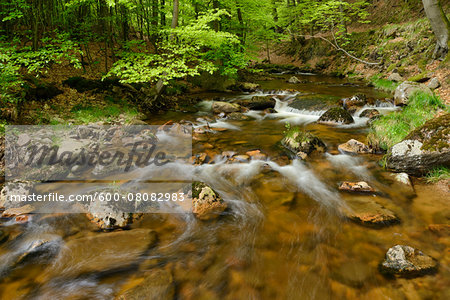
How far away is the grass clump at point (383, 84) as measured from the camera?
504 inches

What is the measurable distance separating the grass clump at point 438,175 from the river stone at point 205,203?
14.0ft

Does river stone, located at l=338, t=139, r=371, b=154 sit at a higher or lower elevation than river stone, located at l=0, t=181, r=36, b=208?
higher

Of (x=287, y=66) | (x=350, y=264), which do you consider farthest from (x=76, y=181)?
(x=287, y=66)

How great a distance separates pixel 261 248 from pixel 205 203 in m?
1.36

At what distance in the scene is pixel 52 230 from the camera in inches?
150

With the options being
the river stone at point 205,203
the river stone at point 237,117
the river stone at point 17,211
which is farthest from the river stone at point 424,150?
the river stone at point 17,211

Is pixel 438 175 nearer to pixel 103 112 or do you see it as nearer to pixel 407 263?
Answer: pixel 407 263

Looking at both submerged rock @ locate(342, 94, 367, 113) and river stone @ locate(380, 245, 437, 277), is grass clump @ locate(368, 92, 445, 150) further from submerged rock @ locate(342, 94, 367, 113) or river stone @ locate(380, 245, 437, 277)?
river stone @ locate(380, 245, 437, 277)

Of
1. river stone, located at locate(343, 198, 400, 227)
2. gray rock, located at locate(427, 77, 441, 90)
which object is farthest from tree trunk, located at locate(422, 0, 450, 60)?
river stone, located at locate(343, 198, 400, 227)

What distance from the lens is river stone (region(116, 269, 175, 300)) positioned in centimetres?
267

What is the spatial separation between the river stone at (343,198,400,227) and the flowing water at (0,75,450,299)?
5.3 inches

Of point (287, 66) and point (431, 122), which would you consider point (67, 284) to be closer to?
→ point (431, 122)

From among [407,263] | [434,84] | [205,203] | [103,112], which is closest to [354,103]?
[434,84]

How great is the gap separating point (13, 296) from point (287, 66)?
27.8m
